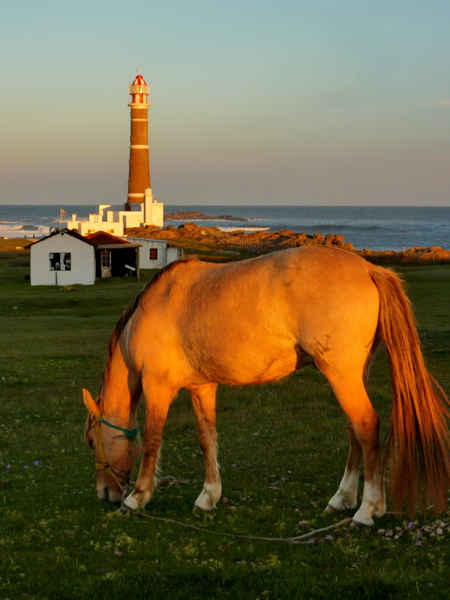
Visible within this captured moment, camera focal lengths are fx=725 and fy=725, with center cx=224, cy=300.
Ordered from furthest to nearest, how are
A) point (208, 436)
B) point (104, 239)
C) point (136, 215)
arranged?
1. point (136, 215)
2. point (104, 239)
3. point (208, 436)

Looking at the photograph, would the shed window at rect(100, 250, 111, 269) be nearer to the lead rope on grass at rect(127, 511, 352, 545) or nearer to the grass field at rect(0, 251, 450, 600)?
the grass field at rect(0, 251, 450, 600)

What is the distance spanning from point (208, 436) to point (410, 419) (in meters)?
2.56

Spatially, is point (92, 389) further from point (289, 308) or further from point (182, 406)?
point (289, 308)

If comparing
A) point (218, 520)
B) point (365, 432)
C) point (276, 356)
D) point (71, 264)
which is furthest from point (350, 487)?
point (71, 264)

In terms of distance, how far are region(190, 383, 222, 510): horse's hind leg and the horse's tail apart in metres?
2.22

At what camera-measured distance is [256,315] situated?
26.1 ft

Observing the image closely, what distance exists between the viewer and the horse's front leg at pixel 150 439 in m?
8.55

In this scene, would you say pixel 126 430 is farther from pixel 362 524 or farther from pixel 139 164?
pixel 139 164

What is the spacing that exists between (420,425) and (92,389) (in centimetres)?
1171

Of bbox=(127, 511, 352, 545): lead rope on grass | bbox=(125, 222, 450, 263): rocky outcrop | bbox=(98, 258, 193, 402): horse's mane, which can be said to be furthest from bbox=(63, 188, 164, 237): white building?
bbox=(127, 511, 352, 545): lead rope on grass

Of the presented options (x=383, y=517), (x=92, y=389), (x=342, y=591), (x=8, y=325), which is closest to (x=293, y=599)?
(x=342, y=591)

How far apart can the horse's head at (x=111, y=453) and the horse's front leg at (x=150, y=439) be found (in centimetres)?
22

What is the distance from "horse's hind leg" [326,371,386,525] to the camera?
7.67 m

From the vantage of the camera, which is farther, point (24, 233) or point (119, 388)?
point (24, 233)
